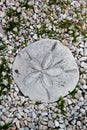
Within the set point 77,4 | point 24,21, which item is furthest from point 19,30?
point 77,4

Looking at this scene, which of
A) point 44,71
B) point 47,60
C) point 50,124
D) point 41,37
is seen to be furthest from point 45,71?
point 50,124

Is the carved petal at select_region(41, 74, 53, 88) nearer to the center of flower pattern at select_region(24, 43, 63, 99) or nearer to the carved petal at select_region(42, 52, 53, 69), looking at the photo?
the center of flower pattern at select_region(24, 43, 63, 99)

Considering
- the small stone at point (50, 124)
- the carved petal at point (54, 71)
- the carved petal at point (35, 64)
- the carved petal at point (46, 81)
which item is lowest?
the small stone at point (50, 124)

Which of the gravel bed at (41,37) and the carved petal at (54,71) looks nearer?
the gravel bed at (41,37)

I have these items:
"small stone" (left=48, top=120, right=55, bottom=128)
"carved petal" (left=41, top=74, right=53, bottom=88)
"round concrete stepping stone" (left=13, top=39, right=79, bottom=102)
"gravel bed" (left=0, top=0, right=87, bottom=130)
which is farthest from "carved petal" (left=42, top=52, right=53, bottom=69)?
"small stone" (left=48, top=120, right=55, bottom=128)

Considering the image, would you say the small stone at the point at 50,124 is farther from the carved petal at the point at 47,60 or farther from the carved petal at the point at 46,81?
the carved petal at the point at 47,60

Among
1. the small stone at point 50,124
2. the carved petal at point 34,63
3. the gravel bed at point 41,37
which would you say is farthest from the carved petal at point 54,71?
the small stone at point 50,124

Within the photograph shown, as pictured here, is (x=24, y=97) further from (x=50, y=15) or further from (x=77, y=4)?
(x=77, y=4)
